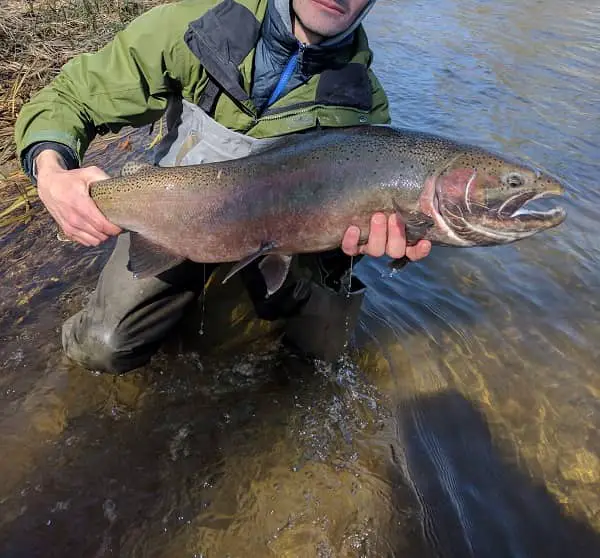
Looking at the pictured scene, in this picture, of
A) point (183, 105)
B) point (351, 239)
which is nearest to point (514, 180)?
point (351, 239)

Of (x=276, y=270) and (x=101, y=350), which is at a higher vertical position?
(x=276, y=270)

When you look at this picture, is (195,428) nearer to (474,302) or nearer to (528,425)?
(528,425)

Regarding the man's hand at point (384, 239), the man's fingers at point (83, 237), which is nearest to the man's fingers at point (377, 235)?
the man's hand at point (384, 239)

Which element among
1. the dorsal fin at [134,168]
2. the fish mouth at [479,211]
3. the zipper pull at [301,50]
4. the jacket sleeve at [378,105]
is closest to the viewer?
the fish mouth at [479,211]

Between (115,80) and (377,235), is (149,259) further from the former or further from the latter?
(377,235)

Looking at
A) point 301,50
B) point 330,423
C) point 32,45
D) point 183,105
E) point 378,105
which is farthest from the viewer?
point 32,45

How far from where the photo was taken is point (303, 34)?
9.23ft

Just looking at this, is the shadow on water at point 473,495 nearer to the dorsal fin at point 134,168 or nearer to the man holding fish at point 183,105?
the man holding fish at point 183,105

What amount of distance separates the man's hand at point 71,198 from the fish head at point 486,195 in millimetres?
1581

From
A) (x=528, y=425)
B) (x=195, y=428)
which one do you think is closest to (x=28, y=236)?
(x=195, y=428)

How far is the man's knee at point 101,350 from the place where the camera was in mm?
2885

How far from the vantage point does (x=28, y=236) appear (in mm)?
4441

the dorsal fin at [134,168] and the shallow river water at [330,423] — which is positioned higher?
the dorsal fin at [134,168]

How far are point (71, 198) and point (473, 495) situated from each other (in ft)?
8.27
